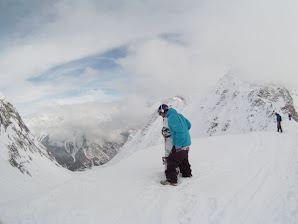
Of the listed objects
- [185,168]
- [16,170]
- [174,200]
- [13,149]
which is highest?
[185,168]

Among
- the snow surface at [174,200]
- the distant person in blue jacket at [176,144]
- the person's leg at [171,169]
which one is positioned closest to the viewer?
the snow surface at [174,200]

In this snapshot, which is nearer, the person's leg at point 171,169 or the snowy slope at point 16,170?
the person's leg at point 171,169

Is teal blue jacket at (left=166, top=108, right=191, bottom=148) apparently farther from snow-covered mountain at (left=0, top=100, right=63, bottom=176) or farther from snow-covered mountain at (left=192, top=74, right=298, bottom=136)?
snow-covered mountain at (left=192, top=74, right=298, bottom=136)

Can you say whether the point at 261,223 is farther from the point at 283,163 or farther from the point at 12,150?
the point at 12,150

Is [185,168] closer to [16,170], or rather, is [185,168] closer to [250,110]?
[16,170]

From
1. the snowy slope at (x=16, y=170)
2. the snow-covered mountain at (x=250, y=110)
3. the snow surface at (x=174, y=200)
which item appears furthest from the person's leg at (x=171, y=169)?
the snow-covered mountain at (x=250, y=110)

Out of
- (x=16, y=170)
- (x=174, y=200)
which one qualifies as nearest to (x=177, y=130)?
(x=174, y=200)

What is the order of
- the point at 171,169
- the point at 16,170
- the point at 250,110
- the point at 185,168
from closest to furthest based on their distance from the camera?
the point at 171,169 → the point at 185,168 → the point at 16,170 → the point at 250,110

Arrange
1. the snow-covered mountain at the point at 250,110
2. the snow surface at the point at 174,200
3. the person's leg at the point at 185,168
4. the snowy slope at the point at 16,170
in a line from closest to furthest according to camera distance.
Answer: the snow surface at the point at 174,200
the person's leg at the point at 185,168
the snowy slope at the point at 16,170
the snow-covered mountain at the point at 250,110

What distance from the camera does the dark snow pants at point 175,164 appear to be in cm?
649

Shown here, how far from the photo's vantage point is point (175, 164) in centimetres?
672

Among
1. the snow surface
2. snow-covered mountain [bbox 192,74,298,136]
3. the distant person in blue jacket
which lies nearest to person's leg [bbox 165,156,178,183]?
the distant person in blue jacket

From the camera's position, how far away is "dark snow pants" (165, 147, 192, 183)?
6488 mm

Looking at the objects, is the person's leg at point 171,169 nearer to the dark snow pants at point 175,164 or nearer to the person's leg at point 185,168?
the dark snow pants at point 175,164
